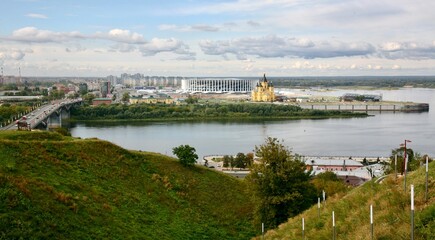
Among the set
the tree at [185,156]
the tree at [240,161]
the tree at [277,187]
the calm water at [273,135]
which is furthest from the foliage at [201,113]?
the tree at [277,187]

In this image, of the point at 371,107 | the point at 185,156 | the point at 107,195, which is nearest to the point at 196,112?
the point at 371,107


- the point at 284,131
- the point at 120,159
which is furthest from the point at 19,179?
the point at 284,131

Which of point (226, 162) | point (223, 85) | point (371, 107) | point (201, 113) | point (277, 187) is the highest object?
point (223, 85)

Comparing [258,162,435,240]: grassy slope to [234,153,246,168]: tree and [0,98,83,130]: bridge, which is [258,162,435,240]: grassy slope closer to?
[0,98,83,130]: bridge

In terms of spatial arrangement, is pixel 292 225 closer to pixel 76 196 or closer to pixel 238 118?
pixel 76 196

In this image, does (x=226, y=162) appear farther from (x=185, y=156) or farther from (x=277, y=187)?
(x=277, y=187)

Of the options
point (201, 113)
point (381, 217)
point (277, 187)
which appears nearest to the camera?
point (381, 217)

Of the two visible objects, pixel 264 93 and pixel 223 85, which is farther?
pixel 223 85
